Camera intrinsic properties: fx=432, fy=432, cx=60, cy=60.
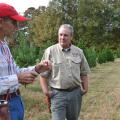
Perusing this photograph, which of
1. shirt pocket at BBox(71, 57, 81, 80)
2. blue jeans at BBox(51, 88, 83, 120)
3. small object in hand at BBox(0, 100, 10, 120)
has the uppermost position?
small object in hand at BBox(0, 100, 10, 120)

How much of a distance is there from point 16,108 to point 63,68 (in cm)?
A: 176

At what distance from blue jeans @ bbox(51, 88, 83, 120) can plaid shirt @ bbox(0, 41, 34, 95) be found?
1791 mm

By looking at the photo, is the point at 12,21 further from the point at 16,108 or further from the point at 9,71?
the point at 16,108

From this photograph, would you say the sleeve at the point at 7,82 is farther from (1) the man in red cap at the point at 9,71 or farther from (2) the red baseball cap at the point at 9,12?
(2) the red baseball cap at the point at 9,12

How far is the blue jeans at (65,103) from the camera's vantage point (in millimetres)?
5406

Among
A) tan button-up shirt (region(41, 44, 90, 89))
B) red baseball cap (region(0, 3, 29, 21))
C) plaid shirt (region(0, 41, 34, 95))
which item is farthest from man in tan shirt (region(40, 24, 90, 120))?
red baseball cap (region(0, 3, 29, 21))

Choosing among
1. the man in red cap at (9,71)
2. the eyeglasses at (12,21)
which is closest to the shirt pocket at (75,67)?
the man in red cap at (9,71)

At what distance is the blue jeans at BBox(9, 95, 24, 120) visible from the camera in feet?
11.9

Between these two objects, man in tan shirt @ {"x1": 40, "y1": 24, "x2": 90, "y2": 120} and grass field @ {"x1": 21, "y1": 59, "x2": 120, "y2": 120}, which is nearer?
man in tan shirt @ {"x1": 40, "y1": 24, "x2": 90, "y2": 120}

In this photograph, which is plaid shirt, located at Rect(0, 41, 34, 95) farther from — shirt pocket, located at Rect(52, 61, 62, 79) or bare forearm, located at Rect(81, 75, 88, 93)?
bare forearm, located at Rect(81, 75, 88, 93)

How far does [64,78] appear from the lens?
5.34 metres

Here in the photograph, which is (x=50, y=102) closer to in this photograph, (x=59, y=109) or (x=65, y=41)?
(x=59, y=109)

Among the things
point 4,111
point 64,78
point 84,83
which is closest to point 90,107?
point 84,83

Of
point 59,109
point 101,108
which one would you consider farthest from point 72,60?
point 101,108
